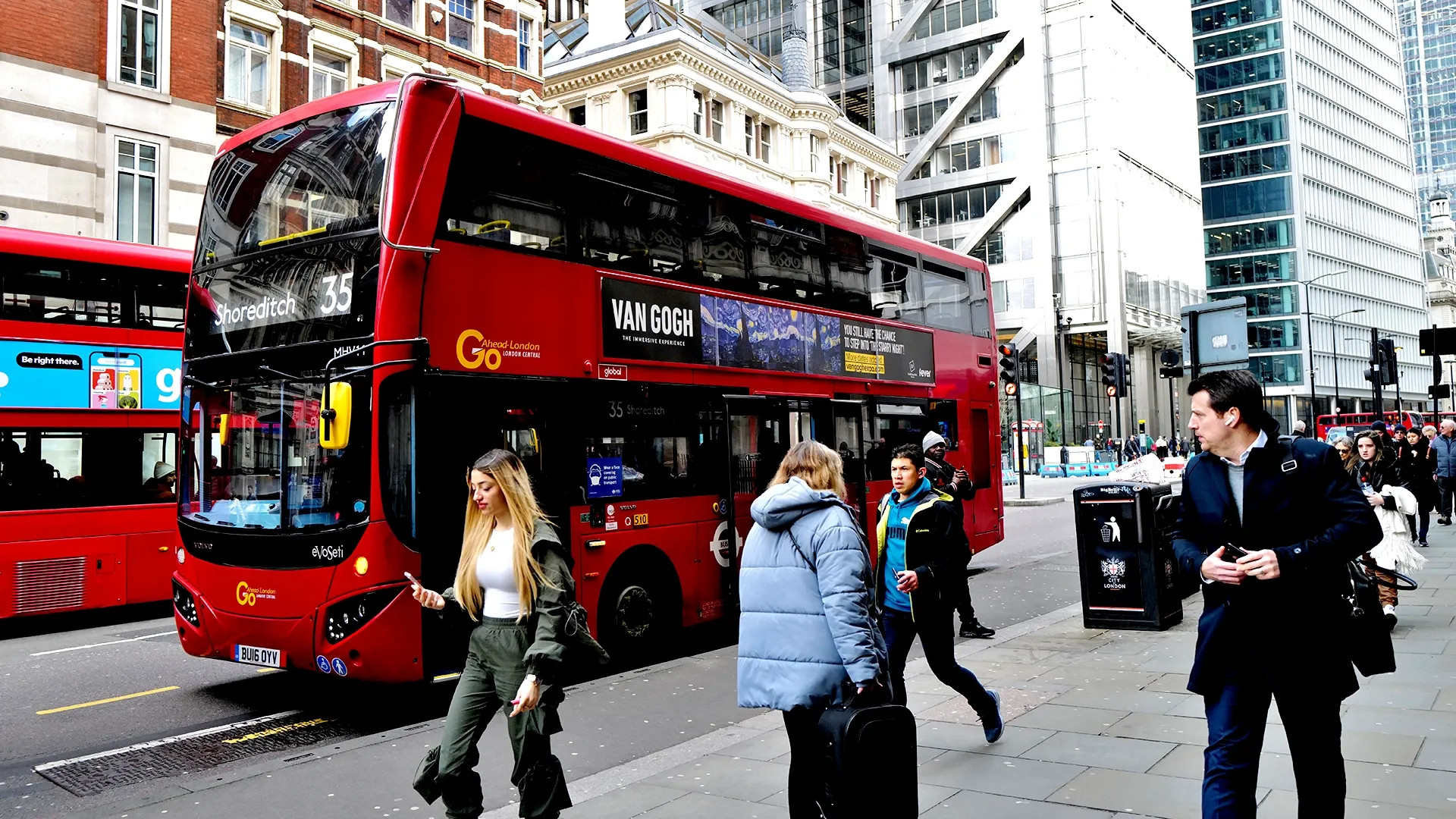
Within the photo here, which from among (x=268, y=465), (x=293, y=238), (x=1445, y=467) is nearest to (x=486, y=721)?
(x=268, y=465)

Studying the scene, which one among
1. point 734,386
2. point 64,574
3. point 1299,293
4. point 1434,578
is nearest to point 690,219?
point 734,386

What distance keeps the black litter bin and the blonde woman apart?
6.77m

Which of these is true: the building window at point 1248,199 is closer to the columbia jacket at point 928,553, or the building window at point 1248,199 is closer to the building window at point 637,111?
the building window at point 637,111

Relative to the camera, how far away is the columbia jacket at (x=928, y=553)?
6.09 meters

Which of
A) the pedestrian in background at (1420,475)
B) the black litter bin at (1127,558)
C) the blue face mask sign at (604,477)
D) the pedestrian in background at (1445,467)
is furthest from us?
the pedestrian in background at (1445,467)

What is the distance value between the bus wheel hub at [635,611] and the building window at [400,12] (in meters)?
23.5

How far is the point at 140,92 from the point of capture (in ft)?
74.4

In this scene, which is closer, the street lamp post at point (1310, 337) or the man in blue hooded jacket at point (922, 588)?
the man in blue hooded jacket at point (922, 588)

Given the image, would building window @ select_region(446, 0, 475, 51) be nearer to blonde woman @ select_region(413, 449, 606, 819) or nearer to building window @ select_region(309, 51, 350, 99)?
building window @ select_region(309, 51, 350, 99)

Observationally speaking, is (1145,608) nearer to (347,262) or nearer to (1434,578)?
(1434,578)

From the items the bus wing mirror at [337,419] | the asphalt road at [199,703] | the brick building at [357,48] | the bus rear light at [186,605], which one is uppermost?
the brick building at [357,48]

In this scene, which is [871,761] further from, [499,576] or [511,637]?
[499,576]

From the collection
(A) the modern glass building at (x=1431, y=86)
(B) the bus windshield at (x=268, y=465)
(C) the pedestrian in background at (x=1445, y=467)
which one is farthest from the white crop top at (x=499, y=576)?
(A) the modern glass building at (x=1431, y=86)

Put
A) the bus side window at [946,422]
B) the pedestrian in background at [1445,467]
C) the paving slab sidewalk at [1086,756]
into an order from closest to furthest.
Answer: the paving slab sidewalk at [1086,756]
the bus side window at [946,422]
the pedestrian in background at [1445,467]
